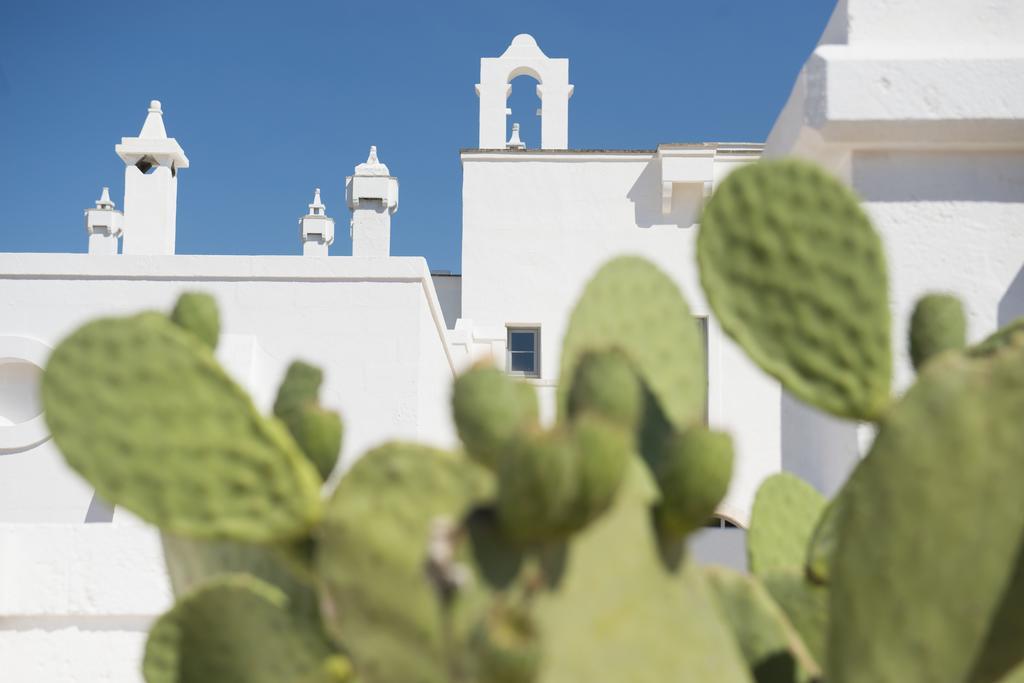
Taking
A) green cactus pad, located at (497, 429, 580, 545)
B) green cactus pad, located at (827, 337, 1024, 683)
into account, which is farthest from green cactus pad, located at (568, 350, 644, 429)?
green cactus pad, located at (827, 337, 1024, 683)

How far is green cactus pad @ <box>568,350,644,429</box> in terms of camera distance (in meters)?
0.93

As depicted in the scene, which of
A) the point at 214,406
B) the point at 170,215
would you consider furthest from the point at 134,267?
the point at 214,406

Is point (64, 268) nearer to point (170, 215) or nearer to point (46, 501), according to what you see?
point (46, 501)

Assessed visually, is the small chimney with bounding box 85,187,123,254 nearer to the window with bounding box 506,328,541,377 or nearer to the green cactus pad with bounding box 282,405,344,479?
the window with bounding box 506,328,541,377

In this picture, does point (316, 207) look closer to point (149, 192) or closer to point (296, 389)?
point (149, 192)

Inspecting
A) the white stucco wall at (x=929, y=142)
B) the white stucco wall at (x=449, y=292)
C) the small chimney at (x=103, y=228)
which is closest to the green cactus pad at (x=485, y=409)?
the white stucco wall at (x=929, y=142)

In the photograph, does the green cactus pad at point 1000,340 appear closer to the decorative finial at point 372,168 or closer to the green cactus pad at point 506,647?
the green cactus pad at point 506,647

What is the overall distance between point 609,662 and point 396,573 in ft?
0.72

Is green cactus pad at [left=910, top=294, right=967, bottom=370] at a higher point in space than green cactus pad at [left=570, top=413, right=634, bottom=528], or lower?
higher

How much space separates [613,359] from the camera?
0.96 m

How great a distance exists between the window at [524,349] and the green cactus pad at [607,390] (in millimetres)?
11354

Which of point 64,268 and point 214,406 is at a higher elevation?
point 64,268

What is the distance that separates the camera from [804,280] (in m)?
1.31

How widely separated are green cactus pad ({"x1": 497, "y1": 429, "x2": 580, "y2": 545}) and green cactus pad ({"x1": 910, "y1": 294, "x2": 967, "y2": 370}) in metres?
0.80
